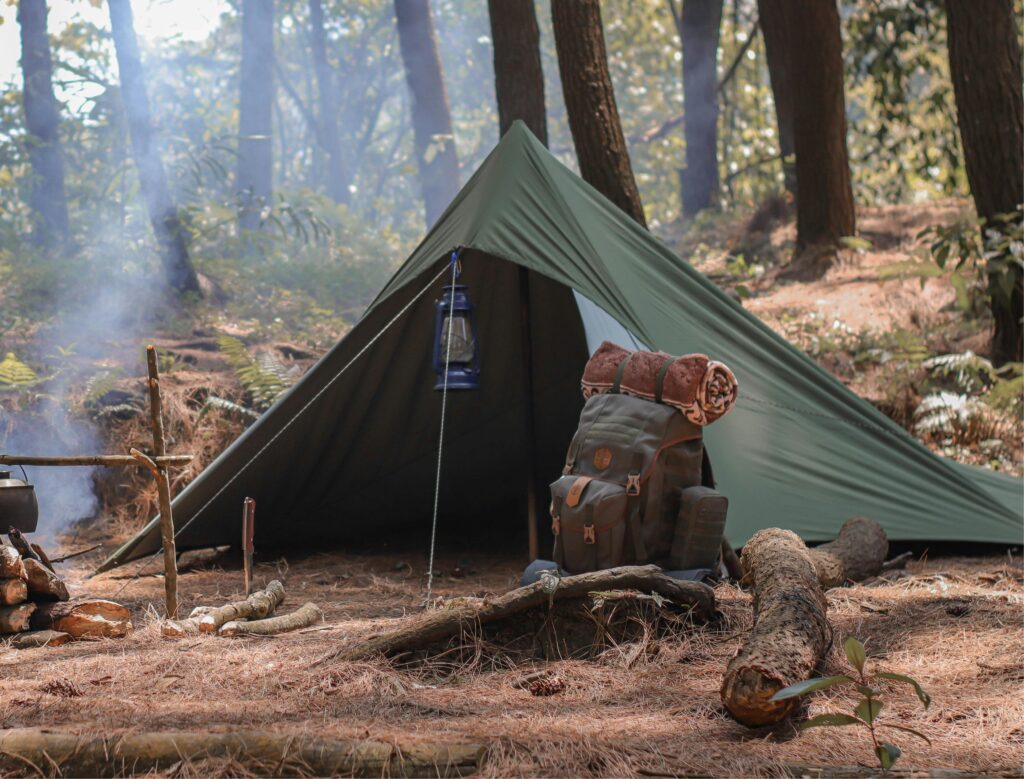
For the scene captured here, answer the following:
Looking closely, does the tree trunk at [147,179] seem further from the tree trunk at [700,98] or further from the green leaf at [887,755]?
the green leaf at [887,755]

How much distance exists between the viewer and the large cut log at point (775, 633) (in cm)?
240

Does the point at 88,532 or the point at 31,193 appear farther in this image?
the point at 31,193

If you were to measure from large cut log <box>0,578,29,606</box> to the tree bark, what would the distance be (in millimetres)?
24470

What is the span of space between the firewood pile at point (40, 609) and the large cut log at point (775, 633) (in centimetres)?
214

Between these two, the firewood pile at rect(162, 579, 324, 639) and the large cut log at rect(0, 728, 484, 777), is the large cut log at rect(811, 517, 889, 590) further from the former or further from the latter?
the large cut log at rect(0, 728, 484, 777)

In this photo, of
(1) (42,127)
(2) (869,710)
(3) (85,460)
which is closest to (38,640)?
(3) (85,460)

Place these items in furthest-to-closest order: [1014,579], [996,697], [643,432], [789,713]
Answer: [1014,579]
[643,432]
[996,697]
[789,713]

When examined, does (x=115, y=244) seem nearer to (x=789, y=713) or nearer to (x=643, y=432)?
(x=643, y=432)

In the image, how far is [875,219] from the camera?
1084 cm

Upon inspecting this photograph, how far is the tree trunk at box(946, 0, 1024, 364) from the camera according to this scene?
22.9ft

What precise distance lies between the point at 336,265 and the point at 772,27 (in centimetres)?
674

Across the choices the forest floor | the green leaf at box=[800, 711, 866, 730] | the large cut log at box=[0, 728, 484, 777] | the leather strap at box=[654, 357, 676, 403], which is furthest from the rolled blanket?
the large cut log at box=[0, 728, 484, 777]

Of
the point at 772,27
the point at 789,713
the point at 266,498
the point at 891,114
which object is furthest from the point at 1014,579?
the point at 772,27

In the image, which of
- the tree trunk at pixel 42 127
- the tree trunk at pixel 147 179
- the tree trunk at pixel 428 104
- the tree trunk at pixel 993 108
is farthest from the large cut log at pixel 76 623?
the tree trunk at pixel 428 104
